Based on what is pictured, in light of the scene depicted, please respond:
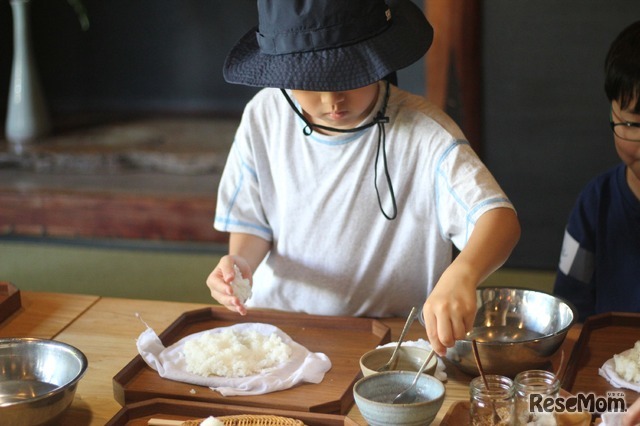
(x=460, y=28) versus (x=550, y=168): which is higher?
(x=460, y=28)

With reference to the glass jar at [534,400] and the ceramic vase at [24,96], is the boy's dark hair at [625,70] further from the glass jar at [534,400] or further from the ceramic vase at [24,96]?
the ceramic vase at [24,96]

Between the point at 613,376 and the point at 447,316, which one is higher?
the point at 447,316

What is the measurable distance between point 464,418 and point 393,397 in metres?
0.11

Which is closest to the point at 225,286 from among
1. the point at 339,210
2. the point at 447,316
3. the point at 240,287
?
the point at 240,287

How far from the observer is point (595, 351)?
1.57 metres

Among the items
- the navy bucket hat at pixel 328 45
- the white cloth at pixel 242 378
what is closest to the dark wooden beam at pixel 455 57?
the navy bucket hat at pixel 328 45

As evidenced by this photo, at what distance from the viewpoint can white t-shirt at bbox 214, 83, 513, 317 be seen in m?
1.83

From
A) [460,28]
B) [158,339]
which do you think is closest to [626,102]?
[158,339]

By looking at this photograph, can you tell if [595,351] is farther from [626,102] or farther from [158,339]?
[158,339]

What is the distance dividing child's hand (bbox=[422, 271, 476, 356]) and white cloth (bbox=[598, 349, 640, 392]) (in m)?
0.30

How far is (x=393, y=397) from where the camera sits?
130 cm

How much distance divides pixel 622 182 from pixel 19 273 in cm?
280

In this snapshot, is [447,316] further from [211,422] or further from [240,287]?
[240,287]

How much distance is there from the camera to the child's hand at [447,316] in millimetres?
1274
